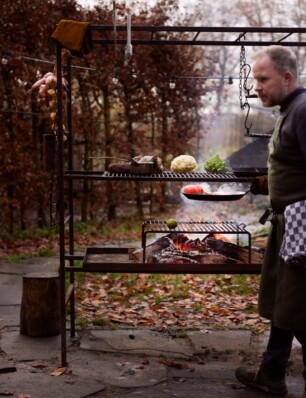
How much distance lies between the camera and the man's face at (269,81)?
407 centimetres

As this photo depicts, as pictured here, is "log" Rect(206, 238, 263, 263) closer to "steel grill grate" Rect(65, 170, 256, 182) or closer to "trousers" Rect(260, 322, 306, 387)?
"steel grill grate" Rect(65, 170, 256, 182)

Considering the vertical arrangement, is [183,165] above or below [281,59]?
below

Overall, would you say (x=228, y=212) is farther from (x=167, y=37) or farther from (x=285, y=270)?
(x=285, y=270)

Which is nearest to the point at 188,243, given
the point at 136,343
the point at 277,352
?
the point at 136,343

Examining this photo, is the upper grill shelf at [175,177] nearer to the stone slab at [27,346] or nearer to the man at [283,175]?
the man at [283,175]

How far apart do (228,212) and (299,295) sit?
42.8 feet

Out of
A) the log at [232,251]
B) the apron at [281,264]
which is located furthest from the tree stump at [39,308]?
the apron at [281,264]

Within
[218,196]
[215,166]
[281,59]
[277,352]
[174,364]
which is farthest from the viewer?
[215,166]

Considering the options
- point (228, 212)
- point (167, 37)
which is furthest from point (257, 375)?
point (228, 212)

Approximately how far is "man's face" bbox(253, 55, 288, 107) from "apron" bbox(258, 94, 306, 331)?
0.12m

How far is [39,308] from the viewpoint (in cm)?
579

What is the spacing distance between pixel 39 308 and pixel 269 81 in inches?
126

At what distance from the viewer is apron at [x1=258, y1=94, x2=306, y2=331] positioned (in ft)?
13.1

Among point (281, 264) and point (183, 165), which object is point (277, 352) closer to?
Answer: point (281, 264)
